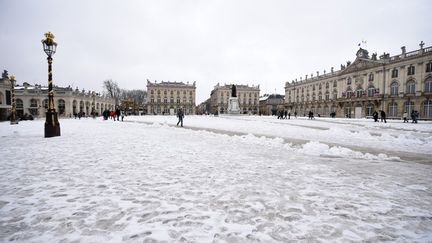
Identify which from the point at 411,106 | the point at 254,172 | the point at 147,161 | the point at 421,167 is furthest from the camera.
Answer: the point at 411,106

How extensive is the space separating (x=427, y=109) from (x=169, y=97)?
279 feet

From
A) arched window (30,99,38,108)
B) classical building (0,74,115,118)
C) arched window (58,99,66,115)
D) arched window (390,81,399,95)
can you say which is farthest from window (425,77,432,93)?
arched window (30,99,38,108)

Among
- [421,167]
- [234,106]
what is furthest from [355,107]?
[421,167]

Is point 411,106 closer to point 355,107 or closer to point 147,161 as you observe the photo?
point 355,107

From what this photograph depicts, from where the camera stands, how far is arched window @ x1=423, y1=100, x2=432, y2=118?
43.2m

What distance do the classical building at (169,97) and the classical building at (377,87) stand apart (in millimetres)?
50530

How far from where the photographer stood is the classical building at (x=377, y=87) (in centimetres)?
4475

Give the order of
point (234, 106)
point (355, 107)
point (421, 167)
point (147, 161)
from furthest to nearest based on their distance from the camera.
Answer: point (355, 107), point (234, 106), point (147, 161), point (421, 167)

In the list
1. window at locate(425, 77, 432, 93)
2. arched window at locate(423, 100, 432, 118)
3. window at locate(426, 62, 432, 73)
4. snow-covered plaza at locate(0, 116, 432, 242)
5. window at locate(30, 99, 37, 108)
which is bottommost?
snow-covered plaza at locate(0, 116, 432, 242)

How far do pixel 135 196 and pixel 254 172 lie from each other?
2695 mm

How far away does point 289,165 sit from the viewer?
19.3ft

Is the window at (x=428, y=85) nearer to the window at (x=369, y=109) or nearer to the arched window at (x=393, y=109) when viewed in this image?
the arched window at (x=393, y=109)

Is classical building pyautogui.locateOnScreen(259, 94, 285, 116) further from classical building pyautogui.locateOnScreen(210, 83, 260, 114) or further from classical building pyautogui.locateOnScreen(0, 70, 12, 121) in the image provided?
classical building pyautogui.locateOnScreen(0, 70, 12, 121)

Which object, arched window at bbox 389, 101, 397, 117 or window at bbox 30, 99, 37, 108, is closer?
arched window at bbox 389, 101, 397, 117
